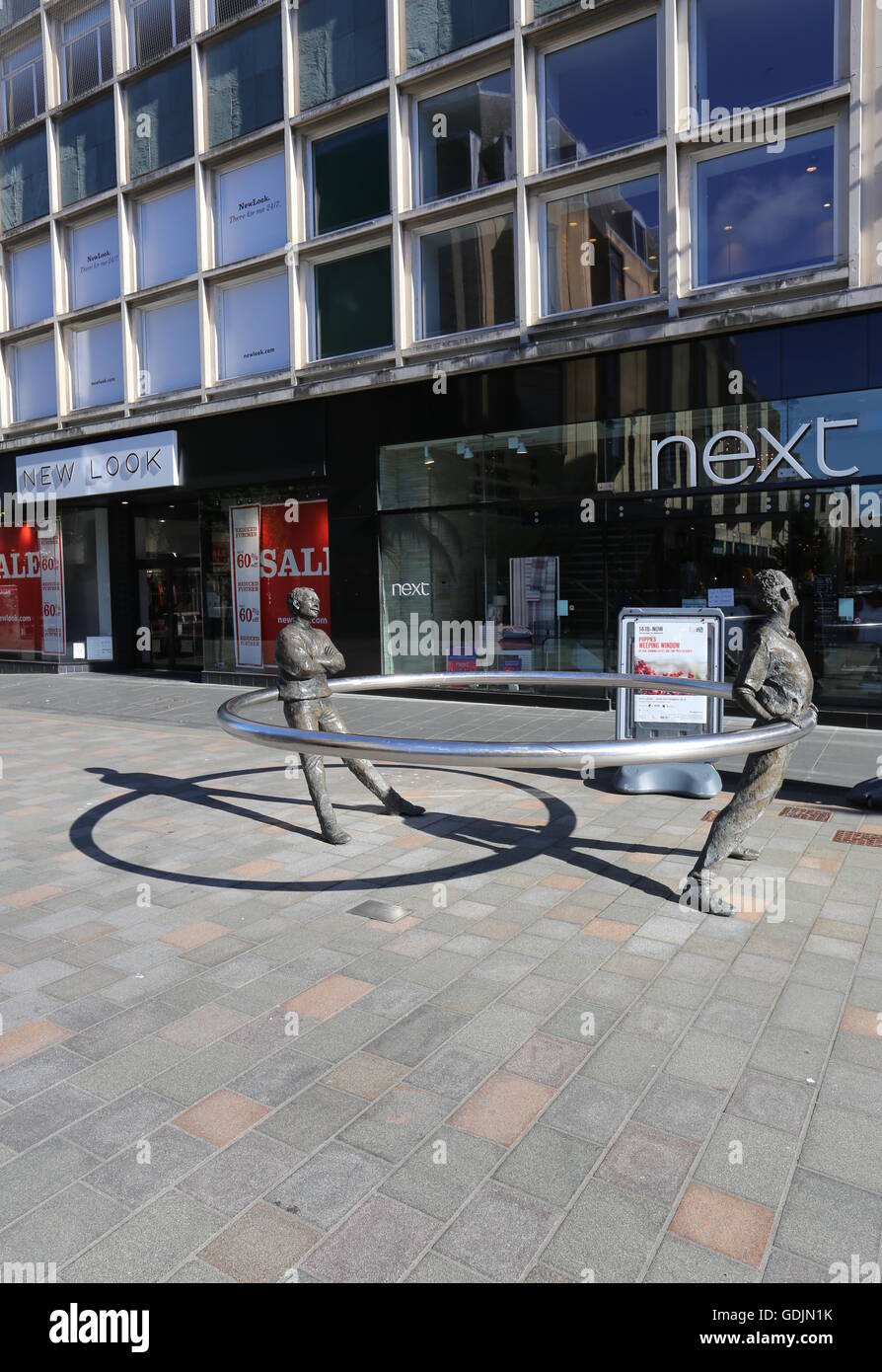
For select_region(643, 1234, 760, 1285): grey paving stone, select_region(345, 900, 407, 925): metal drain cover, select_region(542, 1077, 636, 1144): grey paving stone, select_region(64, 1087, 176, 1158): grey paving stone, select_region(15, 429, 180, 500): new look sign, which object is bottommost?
select_region(643, 1234, 760, 1285): grey paving stone

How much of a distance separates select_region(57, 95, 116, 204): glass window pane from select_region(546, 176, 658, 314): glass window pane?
1070 cm

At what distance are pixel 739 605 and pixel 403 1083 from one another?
400 inches

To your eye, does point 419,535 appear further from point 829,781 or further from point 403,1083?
point 403,1083

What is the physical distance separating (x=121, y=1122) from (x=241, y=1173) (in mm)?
559

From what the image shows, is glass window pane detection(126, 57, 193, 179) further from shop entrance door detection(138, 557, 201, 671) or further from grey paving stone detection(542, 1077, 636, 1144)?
grey paving stone detection(542, 1077, 636, 1144)

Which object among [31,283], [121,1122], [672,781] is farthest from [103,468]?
[121,1122]

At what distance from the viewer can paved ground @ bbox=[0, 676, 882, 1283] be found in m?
2.62

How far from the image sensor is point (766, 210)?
1185 cm

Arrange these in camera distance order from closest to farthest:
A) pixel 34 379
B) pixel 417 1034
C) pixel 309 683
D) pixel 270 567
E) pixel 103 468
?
pixel 417 1034 → pixel 309 683 → pixel 270 567 → pixel 103 468 → pixel 34 379

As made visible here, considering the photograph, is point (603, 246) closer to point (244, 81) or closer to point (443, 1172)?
point (244, 81)

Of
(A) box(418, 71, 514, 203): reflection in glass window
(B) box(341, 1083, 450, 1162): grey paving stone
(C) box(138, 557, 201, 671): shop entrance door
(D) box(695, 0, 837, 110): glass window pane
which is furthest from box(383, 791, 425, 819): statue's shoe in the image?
(C) box(138, 557, 201, 671): shop entrance door

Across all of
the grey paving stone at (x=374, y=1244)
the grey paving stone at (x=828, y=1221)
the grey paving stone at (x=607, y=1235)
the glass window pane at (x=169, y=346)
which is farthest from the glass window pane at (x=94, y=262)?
the grey paving stone at (x=828, y=1221)

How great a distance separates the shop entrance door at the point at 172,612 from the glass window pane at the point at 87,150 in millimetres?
7803

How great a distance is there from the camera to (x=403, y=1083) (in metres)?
3.43
